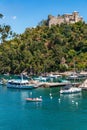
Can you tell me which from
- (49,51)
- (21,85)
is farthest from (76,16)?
(21,85)

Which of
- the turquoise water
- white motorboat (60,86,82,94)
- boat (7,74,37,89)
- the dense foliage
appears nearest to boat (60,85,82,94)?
white motorboat (60,86,82,94)

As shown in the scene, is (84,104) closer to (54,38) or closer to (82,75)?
(82,75)

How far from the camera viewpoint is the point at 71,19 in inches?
6668

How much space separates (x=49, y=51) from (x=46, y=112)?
9043cm

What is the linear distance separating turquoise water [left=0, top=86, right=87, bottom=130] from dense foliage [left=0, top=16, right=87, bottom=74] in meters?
58.1

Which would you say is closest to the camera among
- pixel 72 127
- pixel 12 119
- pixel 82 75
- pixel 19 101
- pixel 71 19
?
pixel 72 127

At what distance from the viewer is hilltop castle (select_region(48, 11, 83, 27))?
552 ft

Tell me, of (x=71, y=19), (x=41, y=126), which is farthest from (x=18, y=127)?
(x=71, y=19)

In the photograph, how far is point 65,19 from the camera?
16900 centimetres

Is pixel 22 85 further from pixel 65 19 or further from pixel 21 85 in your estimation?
pixel 65 19

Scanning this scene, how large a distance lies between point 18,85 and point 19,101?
25195 millimetres

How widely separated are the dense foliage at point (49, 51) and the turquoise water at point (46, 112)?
2289 inches

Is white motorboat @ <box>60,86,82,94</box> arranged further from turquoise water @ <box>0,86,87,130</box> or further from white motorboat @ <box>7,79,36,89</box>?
white motorboat @ <box>7,79,36,89</box>

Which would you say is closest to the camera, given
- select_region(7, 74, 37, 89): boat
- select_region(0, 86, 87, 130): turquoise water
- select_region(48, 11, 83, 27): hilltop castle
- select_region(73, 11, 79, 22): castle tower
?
select_region(0, 86, 87, 130): turquoise water
